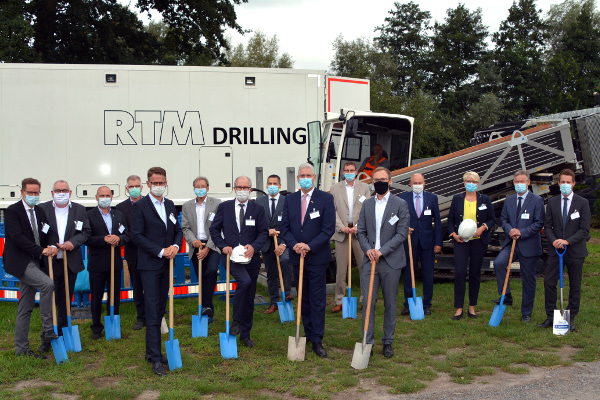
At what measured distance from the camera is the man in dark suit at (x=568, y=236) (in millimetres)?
7289

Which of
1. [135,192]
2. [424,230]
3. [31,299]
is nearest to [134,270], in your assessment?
[135,192]

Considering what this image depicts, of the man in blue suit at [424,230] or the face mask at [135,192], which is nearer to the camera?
the face mask at [135,192]

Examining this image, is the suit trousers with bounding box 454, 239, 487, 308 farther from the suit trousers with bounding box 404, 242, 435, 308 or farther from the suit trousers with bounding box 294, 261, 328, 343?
the suit trousers with bounding box 294, 261, 328, 343

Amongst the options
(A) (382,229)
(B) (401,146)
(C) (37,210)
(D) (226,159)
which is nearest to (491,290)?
(B) (401,146)

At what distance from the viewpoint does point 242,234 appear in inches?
269

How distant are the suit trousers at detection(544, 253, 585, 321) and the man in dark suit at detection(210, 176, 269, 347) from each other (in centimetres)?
341

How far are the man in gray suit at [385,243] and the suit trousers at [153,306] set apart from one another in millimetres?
2022

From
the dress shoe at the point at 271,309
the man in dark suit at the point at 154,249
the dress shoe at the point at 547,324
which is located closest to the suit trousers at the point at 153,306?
the man in dark suit at the point at 154,249

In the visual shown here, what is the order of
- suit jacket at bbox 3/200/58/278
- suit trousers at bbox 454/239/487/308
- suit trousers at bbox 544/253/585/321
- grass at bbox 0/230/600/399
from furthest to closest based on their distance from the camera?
suit trousers at bbox 454/239/487/308 < suit trousers at bbox 544/253/585/321 < suit jacket at bbox 3/200/58/278 < grass at bbox 0/230/600/399

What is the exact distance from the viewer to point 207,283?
7871 millimetres

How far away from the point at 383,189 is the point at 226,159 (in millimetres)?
5541

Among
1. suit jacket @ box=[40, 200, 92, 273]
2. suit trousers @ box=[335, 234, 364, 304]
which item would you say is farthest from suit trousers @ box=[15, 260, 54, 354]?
suit trousers @ box=[335, 234, 364, 304]

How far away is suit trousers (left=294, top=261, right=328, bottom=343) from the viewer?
6500 mm

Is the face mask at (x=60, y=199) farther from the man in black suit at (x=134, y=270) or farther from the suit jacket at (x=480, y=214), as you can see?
the suit jacket at (x=480, y=214)
